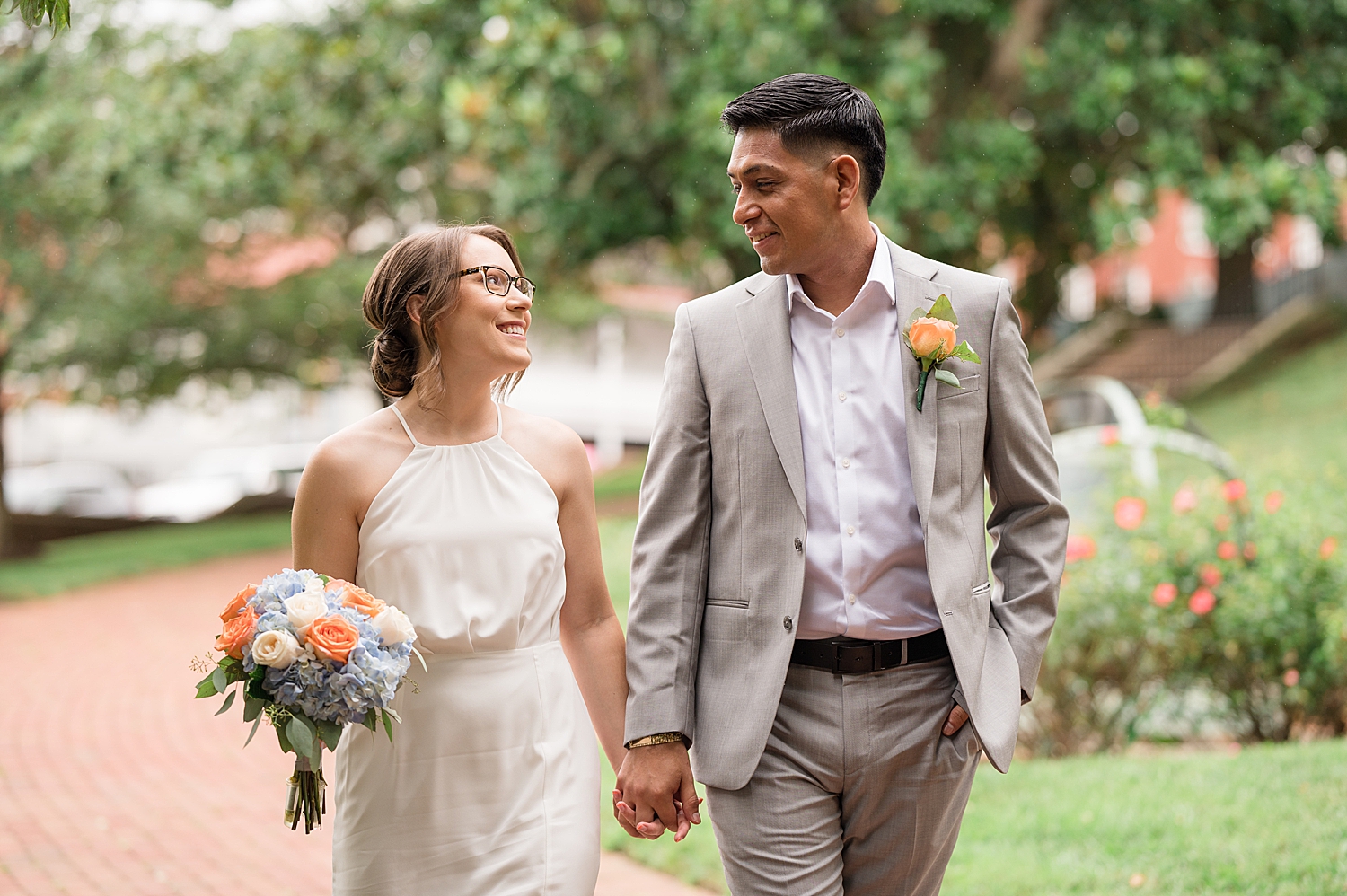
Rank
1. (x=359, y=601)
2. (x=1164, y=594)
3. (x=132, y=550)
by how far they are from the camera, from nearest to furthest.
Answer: (x=359, y=601) → (x=1164, y=594) → (x=132, y=550)

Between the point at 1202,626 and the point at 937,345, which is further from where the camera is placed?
the point at 1202,626

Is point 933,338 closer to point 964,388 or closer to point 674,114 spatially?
point 964,388

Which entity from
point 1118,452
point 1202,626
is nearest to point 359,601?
point 1202,626

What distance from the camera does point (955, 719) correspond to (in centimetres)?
285

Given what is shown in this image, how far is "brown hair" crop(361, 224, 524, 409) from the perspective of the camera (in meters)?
3.16

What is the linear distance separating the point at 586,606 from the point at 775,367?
2.76 ft

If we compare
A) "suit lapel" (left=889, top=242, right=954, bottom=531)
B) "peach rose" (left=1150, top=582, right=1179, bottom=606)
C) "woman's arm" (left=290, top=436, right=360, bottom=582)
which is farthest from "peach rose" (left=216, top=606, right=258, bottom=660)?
"peach rose" (left=1150, top=582, right=1179, bottom=606)

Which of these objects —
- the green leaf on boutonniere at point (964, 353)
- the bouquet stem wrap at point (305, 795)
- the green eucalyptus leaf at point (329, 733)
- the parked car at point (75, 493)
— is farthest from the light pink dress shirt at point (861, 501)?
the parked car at point (75, 493)

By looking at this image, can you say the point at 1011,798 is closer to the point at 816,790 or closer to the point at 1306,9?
the point at 816,790

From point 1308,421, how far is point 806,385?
17.3m

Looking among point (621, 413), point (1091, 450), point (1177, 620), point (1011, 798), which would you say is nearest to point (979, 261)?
Answer: point (1091, 450)

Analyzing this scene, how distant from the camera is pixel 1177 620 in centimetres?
692

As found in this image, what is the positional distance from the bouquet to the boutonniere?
49.2 inches

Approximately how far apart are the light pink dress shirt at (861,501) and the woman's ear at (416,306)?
3.07 feet
